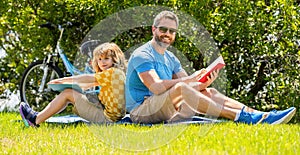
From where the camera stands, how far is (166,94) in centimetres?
430

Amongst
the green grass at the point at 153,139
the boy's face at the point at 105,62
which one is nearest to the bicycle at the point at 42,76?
the boy's face at the point at 105,62

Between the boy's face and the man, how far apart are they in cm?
21

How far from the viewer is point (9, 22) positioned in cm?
712

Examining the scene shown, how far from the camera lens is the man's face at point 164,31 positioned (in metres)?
4.51

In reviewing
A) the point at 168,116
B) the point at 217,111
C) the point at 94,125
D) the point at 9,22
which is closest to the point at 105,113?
the point at 94,125

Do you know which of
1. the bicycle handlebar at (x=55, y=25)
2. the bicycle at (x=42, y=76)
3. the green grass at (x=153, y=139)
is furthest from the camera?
the bicycle handlebar at (x=55, y=25)

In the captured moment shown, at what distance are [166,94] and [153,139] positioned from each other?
30.2 inches

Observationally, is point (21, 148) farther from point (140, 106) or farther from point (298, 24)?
point (298, 24)

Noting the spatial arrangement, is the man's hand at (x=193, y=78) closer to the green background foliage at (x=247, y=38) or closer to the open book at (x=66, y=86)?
the open book at (x=66, y=86)

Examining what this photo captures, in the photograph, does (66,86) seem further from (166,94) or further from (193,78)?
(193,78)

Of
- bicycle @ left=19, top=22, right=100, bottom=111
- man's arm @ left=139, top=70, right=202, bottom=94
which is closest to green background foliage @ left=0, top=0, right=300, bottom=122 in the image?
bicycle @ left=19, top=22, right=100, bottom=111

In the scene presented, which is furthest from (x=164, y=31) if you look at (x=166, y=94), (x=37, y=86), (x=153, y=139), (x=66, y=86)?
(x=37, y=86)

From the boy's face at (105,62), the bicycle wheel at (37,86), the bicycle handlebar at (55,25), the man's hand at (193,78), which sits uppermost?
the bicycle handlebar at (55,25)

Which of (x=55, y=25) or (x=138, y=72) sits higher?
(x=55, y=25)
